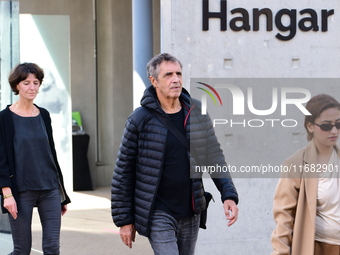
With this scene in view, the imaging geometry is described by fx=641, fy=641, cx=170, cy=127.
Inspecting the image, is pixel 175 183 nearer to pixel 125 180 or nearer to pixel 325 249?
pixel 125 180

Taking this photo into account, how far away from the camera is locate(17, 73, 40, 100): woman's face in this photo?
5.19 m

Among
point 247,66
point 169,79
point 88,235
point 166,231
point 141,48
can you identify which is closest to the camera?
point 166,231

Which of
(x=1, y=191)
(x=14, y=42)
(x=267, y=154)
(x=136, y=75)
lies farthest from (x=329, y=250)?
(x=136, y=75)

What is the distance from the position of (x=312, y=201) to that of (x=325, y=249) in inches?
10.8

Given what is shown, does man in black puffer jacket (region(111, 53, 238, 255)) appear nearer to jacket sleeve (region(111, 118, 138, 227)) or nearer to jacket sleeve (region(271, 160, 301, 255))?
jacket sleeve (region(111, 118, 138, 227))

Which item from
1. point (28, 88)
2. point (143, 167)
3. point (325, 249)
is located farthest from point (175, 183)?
point (28, 88)

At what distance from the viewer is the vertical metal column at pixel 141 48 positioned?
8.87 meters

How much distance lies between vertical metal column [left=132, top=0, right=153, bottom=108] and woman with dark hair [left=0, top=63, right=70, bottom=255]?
3612mm

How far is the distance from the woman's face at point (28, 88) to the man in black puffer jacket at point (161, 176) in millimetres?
1333

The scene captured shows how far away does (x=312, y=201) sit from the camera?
11.3 feet

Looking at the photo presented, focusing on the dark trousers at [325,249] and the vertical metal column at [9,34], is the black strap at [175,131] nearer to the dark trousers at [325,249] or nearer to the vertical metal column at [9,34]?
the dark trousers at [325,249]

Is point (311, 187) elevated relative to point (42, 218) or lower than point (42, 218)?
elevated

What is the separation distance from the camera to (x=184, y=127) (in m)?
4.20

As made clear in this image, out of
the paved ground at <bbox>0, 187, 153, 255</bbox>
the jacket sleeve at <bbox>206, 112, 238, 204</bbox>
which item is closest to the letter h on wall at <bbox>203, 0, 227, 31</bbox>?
the jacket sleeve at <bbox>206, 112, 238, 204</bbox>
